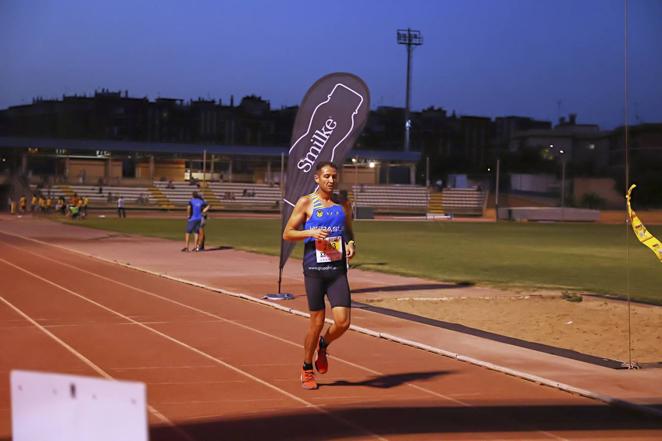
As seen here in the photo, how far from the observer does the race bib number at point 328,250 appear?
328 inches

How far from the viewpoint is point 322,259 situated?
8352 mm

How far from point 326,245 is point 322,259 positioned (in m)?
0.12

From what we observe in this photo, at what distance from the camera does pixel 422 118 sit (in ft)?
504

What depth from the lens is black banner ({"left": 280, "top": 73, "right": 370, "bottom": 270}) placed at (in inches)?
602

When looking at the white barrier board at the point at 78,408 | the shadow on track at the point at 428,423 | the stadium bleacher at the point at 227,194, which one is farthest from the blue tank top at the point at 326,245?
the stadium bleacher at the point at 227,194

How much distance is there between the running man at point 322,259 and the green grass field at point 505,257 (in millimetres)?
5094

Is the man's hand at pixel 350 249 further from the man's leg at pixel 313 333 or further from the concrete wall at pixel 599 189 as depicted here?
the concrete wall at pixel 599 189

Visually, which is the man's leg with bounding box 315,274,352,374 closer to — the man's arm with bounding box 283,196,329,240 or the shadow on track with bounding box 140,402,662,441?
the man's arm with bounding box 283,196,329,240

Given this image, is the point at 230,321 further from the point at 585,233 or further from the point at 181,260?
the point at 585,233

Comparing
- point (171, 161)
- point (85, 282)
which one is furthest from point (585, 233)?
point (171, 161)

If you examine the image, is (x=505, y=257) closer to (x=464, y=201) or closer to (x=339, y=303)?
(x=339, y=303)

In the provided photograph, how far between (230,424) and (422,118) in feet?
487

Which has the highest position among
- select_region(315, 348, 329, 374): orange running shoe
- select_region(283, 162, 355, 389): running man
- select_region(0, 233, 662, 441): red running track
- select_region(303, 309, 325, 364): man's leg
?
select_region(283, 162, 355, 389): running man

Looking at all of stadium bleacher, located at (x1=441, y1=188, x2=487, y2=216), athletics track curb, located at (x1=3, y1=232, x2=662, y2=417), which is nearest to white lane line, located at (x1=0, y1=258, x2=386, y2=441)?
athletics track curb, located at (x1=3, y1=232, x2=662, y2=417)
